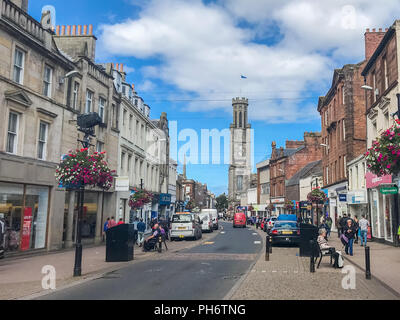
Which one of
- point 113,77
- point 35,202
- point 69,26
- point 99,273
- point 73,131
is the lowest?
point 99,273

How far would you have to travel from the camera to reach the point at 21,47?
17703 millimetres

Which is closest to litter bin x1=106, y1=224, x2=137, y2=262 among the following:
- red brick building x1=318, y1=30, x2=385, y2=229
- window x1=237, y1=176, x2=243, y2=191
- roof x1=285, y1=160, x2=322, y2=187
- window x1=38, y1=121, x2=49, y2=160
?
window x1=38, y1=121, x2=49, y2=160

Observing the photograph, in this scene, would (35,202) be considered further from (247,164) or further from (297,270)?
(247,164)

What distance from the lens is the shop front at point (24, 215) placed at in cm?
1673

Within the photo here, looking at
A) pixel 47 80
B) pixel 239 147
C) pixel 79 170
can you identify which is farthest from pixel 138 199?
pixel 239 147

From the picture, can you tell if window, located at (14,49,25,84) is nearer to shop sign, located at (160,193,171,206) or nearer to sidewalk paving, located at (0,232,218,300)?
sidewalk paving, located at (0,232,218,300)

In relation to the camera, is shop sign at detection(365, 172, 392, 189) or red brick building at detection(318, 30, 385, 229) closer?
shop sign at detection(365, 172, 392, 189)

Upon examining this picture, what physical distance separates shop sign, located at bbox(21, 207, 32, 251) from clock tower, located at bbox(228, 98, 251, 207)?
124m

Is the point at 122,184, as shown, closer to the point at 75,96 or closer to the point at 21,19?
the point at 75,96

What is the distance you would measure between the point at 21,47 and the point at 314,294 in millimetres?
16179

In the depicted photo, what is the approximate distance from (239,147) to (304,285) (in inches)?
5320

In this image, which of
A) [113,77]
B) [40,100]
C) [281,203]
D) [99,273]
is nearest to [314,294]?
[99,273]

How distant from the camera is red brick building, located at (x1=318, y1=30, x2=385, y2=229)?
3453cm

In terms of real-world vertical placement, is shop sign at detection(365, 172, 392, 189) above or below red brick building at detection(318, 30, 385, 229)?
below
